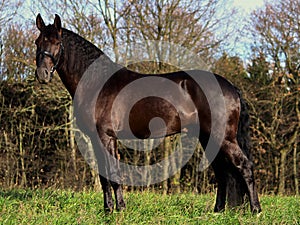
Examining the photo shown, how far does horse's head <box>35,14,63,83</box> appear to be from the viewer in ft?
17.4

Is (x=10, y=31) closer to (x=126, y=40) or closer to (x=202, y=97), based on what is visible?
(x=126, y=40)

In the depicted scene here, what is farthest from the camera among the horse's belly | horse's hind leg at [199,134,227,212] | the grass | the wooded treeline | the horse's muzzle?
the wooded treeline

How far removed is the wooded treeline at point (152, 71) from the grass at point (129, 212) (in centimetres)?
972

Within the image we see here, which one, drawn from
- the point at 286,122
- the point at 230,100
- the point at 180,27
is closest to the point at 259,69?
the point at 286,122

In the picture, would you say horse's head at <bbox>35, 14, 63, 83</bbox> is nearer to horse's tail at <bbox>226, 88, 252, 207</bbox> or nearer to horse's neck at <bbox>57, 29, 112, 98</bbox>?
horse's neck at <bbox>57, 29, 112, 98</bbox>

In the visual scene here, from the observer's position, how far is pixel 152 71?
1622 cm

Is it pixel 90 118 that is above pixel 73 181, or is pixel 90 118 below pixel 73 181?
above

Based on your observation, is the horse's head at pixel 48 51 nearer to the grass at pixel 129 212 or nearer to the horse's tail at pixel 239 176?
the grass at pixel 129 212

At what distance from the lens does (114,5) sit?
55.6 feet

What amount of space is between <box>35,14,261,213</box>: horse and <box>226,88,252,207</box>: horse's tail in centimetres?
1

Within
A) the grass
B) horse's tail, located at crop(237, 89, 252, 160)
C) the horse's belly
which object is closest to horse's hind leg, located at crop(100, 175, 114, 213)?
the grass

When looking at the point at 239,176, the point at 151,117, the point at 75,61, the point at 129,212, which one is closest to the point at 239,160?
the point at 239,176

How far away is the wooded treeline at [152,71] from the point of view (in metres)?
16.0

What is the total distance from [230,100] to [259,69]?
41.2ft
